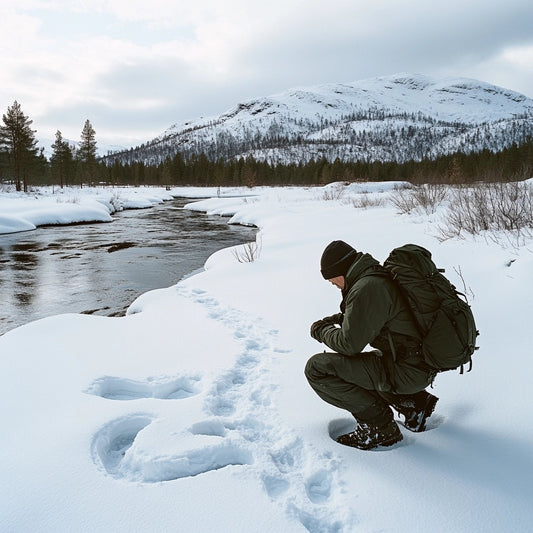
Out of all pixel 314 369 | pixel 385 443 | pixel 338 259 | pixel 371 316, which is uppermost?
pixel 338 259

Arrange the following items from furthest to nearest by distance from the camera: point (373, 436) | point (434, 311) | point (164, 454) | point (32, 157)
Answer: point (32, 157)
point (373, 436)
point (164, 454)
point (434, 311)

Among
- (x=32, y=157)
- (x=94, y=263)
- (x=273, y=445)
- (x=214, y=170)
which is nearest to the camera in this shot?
(x=273, y=445)

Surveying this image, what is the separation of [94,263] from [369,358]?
1108cm

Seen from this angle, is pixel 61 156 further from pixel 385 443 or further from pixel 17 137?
pixel 385 443

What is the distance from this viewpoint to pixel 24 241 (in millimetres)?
16219

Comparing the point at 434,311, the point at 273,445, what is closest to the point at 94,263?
the point at 273,445

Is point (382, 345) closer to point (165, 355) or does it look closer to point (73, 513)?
point (73, 513)

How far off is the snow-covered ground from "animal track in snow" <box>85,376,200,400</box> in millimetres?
13

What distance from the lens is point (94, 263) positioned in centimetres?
1201

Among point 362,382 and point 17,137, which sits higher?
point 17,137

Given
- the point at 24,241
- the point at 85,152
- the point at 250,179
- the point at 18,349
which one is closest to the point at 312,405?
the point at 18,349

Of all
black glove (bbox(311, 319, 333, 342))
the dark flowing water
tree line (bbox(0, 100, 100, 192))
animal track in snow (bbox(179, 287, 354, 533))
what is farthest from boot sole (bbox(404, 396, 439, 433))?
tree line (bbox(0, 100, 100, 192))

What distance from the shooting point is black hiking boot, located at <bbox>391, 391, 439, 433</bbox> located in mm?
2854

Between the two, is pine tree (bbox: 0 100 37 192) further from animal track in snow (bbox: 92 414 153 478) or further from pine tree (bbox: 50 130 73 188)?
animal track in snow (bbox: 92 414 153 478)
